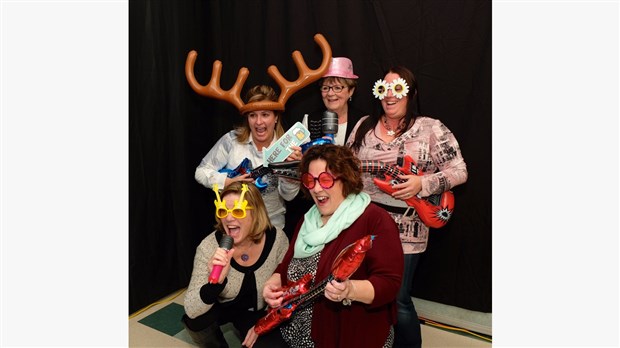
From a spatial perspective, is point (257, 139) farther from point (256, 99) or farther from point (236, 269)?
point (236, 269)

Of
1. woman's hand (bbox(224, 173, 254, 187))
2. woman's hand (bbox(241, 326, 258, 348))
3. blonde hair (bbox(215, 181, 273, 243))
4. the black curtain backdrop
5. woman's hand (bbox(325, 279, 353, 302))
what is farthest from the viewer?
the black curtain backdrop

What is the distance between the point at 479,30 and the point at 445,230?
3.67 ft

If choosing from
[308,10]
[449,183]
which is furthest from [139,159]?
[449,183]

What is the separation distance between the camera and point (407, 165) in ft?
6.16

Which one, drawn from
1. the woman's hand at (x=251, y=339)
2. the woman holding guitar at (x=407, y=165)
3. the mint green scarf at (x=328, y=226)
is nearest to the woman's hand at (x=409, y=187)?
the woman holding guitar at (x=407, y=165)

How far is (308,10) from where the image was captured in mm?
2621

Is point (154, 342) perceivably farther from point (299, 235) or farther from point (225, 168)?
point (299, 235)

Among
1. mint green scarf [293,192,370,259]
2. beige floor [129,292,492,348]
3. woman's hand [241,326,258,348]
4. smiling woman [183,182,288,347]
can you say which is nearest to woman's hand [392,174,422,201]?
mint green scarf [293,192,370,259]

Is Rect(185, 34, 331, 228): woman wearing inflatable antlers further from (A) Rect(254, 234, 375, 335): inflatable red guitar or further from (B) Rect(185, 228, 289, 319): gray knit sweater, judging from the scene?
(A) Rect(254, 234, 375, 335): inflatable red guitar

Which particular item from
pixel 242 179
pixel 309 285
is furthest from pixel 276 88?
pixel 309 285

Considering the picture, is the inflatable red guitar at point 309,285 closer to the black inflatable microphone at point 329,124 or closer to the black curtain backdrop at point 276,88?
the black inflatable microphone at point 329,124

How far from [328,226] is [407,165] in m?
0.58

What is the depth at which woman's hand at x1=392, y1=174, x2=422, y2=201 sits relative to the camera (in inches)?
71.9

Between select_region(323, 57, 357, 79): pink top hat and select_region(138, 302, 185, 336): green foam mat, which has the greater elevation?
select_region(323, 57, 357, 79): pink top hat
